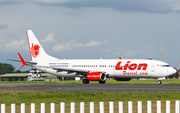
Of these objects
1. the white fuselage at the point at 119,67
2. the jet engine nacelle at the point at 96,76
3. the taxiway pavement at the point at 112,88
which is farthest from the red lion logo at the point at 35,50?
the taxiway pavement at the point at 112,88

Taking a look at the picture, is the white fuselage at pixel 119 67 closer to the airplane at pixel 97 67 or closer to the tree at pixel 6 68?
the airplane at pixel 97 67

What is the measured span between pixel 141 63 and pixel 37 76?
2007 inches

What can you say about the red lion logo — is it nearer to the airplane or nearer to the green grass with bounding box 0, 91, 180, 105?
the airplane

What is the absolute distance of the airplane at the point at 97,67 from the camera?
47.7 meters

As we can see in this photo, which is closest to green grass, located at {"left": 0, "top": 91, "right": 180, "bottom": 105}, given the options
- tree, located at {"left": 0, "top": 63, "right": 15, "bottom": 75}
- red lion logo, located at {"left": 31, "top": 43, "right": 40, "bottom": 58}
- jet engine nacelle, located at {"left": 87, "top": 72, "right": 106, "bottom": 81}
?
jet engine nacelle, located at {"left": 87, "top": 72, "right": 106, "bottom": 81}

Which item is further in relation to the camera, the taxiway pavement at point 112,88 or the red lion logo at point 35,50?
the red lion logo at point 35,50

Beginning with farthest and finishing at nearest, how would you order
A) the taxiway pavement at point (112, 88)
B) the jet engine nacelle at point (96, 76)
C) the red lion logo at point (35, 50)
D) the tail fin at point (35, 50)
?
the red lion logo at point (35, 50) < the tail fin at point (35, 50) < the jet engine nacelle at point (96, 76) < the taxiway pavement at point (112, 88)

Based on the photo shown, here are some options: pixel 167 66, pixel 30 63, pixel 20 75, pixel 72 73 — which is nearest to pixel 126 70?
pixel 167 66

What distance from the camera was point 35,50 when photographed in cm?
6100

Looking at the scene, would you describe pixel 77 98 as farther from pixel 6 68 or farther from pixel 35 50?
pixel 6 68

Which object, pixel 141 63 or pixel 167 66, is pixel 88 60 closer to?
pixel 141 63

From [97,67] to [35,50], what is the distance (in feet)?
46.1

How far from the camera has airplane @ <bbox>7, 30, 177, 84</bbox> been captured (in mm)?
47656

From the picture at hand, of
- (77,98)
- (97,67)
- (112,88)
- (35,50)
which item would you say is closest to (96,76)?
(97,67)
